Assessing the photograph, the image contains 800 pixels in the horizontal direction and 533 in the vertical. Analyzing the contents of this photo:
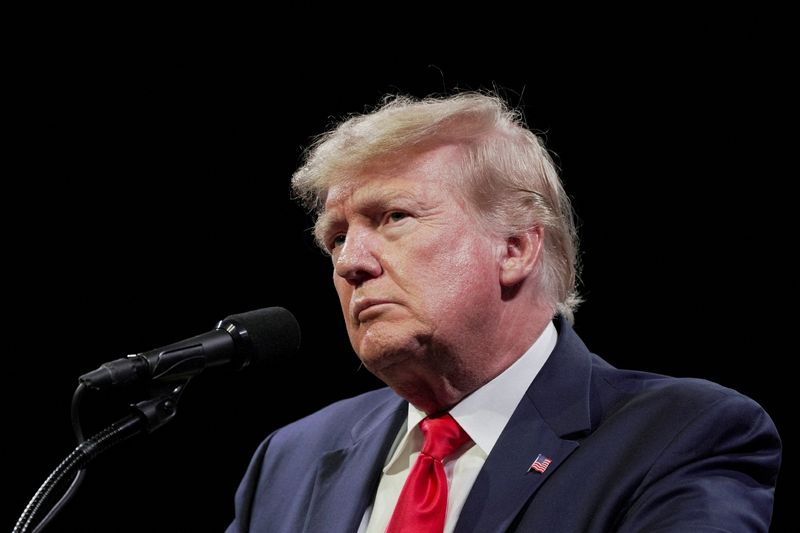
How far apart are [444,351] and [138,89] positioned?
2.35 metres

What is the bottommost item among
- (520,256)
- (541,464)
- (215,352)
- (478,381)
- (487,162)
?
(541,464)

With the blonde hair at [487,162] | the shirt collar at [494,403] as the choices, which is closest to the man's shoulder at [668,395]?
the shirt collar at [494,403]

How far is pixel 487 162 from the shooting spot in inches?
103

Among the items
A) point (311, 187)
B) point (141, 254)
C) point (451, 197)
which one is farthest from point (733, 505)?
point (141, 254)

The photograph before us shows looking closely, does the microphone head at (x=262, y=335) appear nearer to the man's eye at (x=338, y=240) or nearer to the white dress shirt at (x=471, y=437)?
the man's eye at (x=338, y=240)

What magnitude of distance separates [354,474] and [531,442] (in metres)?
0.60

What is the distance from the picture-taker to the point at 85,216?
4.10 meters

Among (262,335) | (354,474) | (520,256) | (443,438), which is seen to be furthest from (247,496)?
(520,256)

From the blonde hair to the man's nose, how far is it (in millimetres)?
208

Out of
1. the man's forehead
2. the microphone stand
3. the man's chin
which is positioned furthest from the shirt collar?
the microphone stand

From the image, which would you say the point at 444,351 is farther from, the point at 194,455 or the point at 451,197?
the point at 194,455

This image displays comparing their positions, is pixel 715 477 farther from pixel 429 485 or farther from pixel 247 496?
pixel 247 496

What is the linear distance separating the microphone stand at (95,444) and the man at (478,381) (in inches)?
27.5

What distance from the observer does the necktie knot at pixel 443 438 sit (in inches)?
96.8
